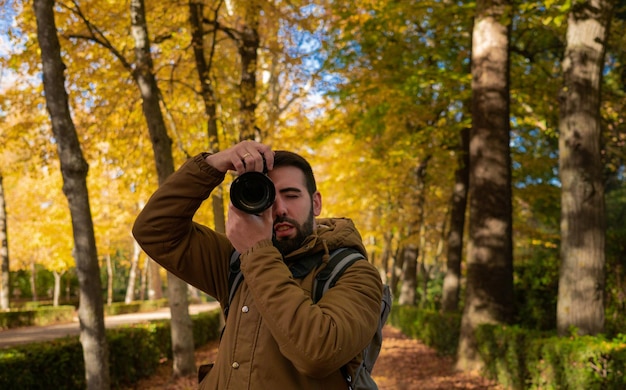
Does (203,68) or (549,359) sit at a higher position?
(203,68)

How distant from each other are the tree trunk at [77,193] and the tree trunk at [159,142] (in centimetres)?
328

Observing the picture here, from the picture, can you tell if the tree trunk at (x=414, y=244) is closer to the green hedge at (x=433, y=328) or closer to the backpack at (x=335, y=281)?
the green hedge at (x=433, y=328)

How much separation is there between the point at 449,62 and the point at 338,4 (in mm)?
4003

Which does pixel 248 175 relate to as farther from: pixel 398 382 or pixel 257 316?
pixel 398 382

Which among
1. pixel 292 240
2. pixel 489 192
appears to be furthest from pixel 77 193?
pixel 489 192

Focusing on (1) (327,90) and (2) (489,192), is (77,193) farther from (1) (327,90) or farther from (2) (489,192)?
(1) (327,90)

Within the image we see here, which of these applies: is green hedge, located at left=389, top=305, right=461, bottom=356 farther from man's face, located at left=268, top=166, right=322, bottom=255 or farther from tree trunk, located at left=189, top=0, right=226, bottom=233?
man's face, located at left=268, top=166, right=322, bottom=255

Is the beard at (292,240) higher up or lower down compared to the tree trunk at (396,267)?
higher up

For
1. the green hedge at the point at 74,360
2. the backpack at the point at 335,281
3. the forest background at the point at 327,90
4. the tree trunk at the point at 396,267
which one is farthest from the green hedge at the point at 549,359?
the tree trunk at the point at 396,267

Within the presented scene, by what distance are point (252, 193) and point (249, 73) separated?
526 inches

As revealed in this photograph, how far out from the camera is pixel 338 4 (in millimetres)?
15766

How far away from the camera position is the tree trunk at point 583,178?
8273mm

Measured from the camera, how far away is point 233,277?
8.08 ft

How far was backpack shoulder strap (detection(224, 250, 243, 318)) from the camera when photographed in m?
2.39
